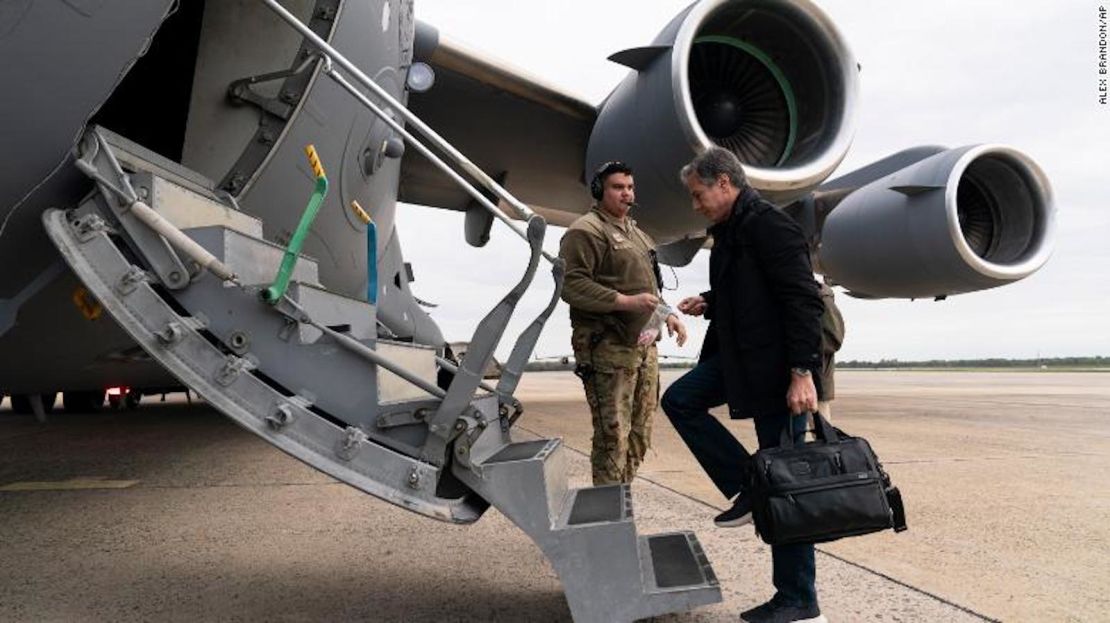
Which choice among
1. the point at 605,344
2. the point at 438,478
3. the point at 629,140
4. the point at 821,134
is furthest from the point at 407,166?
the point at 438,478

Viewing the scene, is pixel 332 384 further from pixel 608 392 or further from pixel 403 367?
pixel 608 392


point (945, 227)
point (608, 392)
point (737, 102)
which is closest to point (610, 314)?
point (608, 392)

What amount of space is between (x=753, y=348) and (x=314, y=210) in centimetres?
138

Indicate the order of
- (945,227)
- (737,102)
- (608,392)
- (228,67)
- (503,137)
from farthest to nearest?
1. (503,137)
2. (945,227)
3. (737,102)
4. (228,67)
5. (608,392)

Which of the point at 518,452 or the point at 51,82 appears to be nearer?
the point at 51,82

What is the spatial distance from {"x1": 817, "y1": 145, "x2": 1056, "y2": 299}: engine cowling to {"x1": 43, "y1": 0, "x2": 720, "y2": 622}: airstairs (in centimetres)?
529

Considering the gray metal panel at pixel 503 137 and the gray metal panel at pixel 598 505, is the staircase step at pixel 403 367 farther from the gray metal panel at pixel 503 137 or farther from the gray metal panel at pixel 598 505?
the gray metal panel at pixel 503 137

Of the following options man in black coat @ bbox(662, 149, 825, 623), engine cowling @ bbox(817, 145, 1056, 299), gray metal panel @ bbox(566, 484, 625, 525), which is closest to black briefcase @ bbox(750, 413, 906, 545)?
man in black coat @ bbox(662, 149, 825, 623)

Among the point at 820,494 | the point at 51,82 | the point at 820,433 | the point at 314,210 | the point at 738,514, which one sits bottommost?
the point at 738,514

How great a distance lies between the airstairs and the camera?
2.16m

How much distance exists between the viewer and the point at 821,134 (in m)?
5.57

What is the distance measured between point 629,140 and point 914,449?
3210 millimetres

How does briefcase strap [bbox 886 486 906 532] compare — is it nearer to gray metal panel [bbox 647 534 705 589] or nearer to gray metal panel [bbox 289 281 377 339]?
gray metal panel [bbox 647 534 705 589]

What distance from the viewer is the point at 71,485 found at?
4.83 metres
